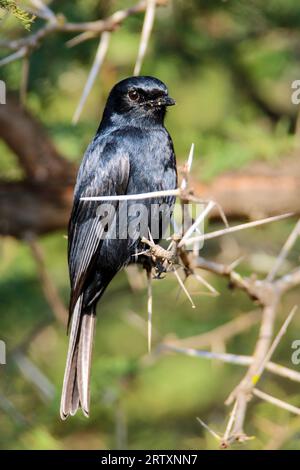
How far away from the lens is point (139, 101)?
5.78m

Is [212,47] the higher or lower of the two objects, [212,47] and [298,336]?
the higher

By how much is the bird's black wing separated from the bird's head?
10.0 inches

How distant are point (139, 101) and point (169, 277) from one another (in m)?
2.92

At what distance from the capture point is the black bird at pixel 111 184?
5566mm

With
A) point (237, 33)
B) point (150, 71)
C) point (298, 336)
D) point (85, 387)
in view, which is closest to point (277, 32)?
point (237, 33)

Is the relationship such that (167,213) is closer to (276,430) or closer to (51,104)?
(276,430)

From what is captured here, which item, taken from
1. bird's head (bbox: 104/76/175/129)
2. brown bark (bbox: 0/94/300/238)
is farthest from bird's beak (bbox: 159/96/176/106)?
brown bark (bbox: 0/94/300/238)

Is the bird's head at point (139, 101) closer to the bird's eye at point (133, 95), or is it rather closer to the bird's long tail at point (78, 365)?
the bird's eye at point (133, 95)

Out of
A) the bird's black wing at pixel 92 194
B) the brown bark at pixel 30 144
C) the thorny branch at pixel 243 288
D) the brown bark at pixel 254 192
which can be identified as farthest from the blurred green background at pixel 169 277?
the thorny branch at pixel 243 288

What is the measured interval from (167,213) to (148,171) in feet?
1.19

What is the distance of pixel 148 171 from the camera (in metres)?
5.58

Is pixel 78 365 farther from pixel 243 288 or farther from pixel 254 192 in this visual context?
Result: pixel 254 192

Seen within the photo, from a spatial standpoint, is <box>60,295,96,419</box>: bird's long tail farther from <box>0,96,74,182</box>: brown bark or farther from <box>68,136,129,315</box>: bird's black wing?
<box>0,96,74,182</box>: brown bark

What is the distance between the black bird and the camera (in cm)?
557
